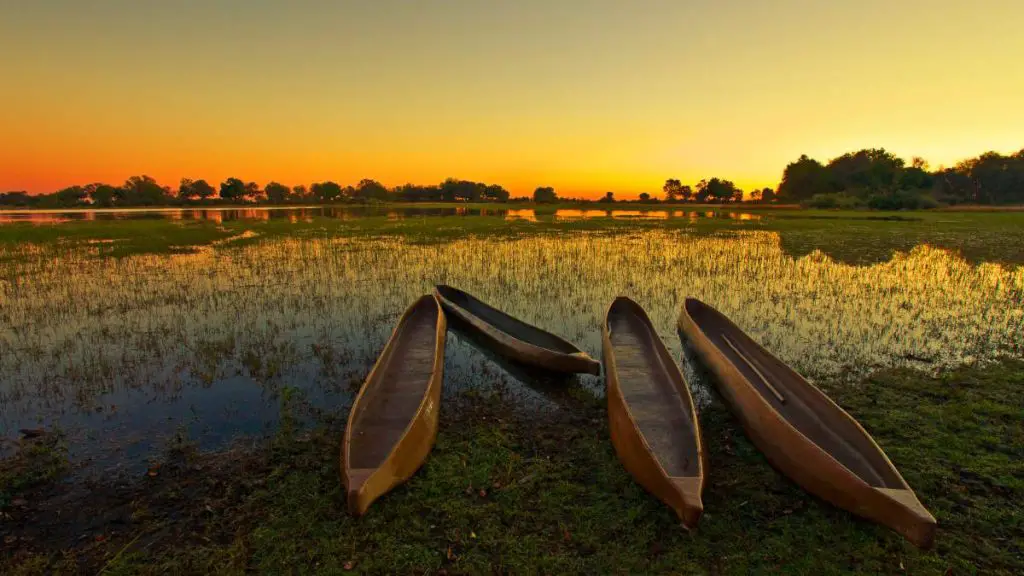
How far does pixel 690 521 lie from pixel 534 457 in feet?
6.73

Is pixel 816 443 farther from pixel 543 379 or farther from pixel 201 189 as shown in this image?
pixel 201 189

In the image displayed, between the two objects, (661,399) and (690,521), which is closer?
(690,521)

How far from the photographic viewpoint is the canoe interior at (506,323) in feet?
27.7

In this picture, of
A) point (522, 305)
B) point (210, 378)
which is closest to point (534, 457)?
point (210, 378)

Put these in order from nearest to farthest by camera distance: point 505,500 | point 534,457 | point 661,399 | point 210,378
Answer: point 505,500 < point 534,457 < point 661,399 < point 210,378

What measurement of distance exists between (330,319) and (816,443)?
1015 cm

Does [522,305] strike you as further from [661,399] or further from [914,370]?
[914,370]

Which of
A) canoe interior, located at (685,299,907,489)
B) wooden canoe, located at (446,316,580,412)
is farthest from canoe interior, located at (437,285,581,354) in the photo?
canoe interior, located at (685,299,907,489)

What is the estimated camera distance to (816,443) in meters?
5.20

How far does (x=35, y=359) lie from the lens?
822cm

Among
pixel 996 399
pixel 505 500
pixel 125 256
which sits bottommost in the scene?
pixel 505 500

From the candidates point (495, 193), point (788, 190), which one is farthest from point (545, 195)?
point (788, 190)

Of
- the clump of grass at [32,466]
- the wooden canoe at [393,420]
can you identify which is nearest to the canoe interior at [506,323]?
the wooden canoe at [393,420]

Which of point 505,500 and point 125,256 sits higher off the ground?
point 125,256
